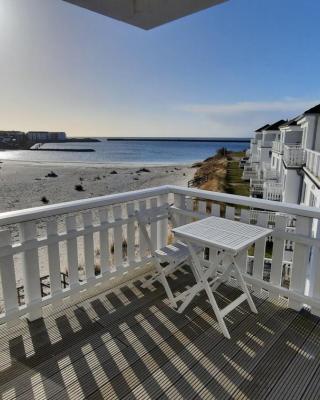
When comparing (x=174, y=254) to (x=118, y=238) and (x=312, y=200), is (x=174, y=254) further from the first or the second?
(x=312, y=200)

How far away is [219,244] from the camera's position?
204 centimetres

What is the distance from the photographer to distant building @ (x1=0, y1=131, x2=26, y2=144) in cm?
3453

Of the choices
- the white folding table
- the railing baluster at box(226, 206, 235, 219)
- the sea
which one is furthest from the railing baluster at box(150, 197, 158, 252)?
the sea

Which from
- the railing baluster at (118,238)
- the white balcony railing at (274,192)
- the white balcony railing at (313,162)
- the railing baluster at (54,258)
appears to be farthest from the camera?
the white balcony railing at (274,192)

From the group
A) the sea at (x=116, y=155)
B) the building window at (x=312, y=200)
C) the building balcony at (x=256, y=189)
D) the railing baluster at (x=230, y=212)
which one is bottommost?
the sea at (x=116, y=155)

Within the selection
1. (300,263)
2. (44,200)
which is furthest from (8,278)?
(44,200)

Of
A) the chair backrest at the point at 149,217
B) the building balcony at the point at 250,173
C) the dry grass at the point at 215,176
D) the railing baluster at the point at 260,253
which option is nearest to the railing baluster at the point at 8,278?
the chair backrest at the point at 149,217

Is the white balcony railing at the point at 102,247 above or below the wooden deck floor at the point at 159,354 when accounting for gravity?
above

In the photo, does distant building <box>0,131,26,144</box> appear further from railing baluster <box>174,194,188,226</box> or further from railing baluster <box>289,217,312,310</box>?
railing baluster <box>289,217,312,310</box>

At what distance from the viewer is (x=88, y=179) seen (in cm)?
2848

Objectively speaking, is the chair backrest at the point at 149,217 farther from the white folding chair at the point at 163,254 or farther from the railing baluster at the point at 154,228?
the railing baluster at the point at 154,228

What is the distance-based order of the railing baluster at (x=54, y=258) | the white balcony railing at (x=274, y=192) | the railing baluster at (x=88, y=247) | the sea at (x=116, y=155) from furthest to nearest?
the sea at (x=116, y=155) → the white balcony railing at (x=274, y=192) → the railing baluster at (x=88, y=247) → the railing baluster at (x=54, y=258)

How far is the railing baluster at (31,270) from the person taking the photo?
208 cm

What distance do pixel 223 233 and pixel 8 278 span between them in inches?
67.2
